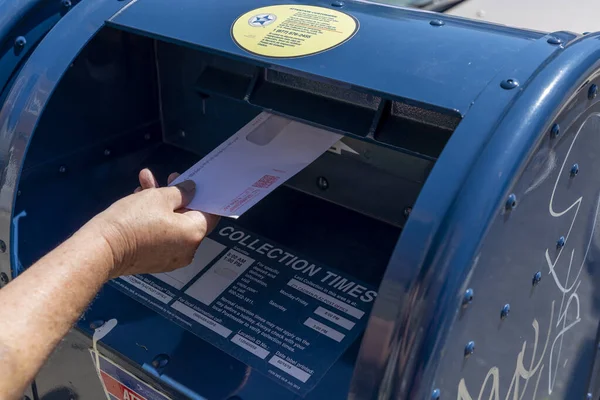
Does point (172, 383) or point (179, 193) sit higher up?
point (179, 193)

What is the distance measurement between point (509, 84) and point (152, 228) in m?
0.63

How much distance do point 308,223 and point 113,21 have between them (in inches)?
24.2

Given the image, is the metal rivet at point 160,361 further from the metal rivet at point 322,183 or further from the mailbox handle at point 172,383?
the metal rivet at point 322,183

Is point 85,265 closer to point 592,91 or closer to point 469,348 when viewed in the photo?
point 469,348

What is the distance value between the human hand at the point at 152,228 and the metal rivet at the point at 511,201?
21.7 inches

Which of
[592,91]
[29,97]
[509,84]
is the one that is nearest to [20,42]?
[29,97]

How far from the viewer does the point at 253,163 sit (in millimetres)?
1376

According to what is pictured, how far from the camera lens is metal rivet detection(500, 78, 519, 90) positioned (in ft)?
3.20

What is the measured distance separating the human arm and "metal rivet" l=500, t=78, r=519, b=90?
578 mm

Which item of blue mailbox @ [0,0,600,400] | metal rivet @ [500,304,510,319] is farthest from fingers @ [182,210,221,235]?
metal rivet @ [500,304,510,319]

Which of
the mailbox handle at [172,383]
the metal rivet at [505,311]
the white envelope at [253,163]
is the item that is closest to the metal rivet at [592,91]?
the metal rivet at [505,311]

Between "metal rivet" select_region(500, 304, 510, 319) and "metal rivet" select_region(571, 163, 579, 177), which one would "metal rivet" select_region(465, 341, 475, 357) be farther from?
"metal rivet" select_region(571, 163, 579, 177)

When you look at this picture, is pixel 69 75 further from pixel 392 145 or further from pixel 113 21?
pixel 392 145

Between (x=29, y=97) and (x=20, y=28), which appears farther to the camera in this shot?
(x=20, y=28)
